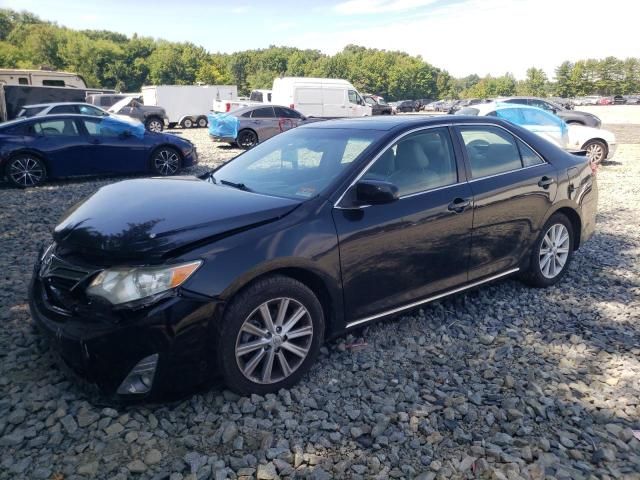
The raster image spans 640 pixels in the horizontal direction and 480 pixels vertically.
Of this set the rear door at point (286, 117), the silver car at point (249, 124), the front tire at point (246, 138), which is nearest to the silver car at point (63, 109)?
the silver car at point (249, 124)

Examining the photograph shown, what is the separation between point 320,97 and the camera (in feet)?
75.4

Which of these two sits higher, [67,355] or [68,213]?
[68,213]

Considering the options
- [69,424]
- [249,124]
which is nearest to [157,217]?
[69,424]

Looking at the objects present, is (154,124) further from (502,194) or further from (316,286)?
(316,286)

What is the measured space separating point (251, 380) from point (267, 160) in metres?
1.88

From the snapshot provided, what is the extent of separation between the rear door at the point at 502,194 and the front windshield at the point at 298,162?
3.22ft

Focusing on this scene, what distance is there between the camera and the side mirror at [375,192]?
3.23 metres

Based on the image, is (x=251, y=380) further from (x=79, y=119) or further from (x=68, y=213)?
(x=79, y=119)

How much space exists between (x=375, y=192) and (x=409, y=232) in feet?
1.61

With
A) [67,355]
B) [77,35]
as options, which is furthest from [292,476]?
[77,35]

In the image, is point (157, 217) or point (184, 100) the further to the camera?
point (184, 100)

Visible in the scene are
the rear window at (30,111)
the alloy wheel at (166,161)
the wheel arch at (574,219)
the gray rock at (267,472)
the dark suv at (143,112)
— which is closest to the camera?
the gray rock at (267,472)

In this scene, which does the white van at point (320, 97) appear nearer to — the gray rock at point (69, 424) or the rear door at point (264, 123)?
the rear door at point (264, 123)

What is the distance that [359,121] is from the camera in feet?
13.8
